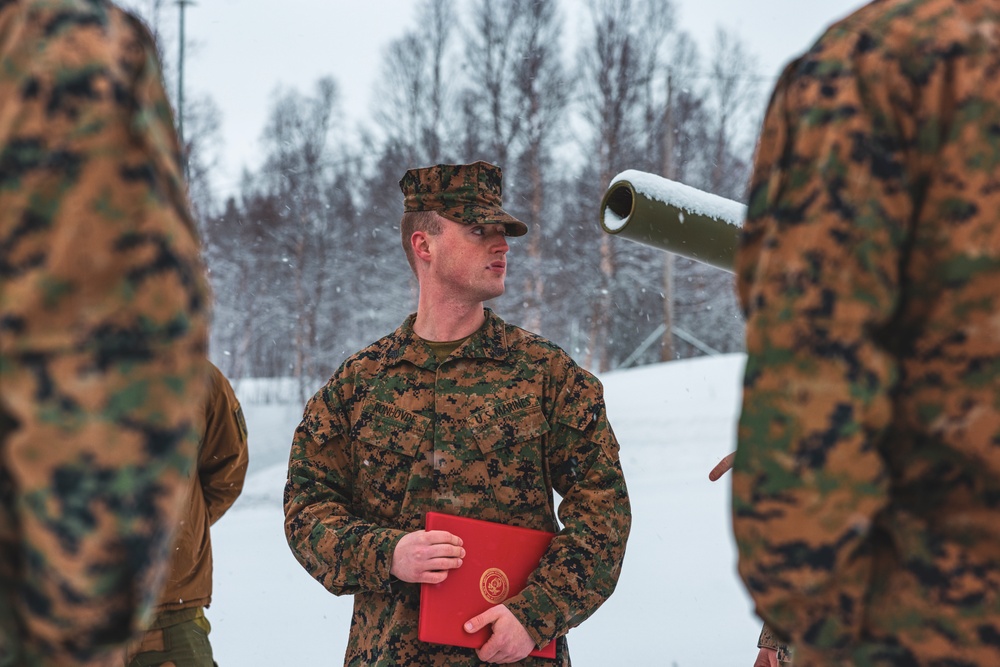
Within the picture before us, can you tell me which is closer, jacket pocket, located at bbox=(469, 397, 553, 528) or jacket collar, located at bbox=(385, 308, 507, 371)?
jacket pocket, located at bbox=(469, 397, 553, 528)

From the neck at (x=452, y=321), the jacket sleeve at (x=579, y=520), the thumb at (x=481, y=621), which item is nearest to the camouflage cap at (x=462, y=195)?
the neck at (x=452, y=321)

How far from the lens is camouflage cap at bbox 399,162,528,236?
2.81 meters

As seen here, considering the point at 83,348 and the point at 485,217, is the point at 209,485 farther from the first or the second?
the point at 83,348

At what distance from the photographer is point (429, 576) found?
2.29 metres

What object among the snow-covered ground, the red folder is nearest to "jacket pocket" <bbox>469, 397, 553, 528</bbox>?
the red folder

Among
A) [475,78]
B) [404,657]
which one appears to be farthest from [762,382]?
[475,78]

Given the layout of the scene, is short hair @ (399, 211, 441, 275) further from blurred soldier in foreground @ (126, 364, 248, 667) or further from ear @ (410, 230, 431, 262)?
blurred soldier in foreground @ (126, 364, 248, 667)

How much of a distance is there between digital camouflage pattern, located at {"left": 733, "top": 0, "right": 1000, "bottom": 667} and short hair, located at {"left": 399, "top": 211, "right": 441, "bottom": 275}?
5.70 ft

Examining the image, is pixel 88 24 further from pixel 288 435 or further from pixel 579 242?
pixel 579 242

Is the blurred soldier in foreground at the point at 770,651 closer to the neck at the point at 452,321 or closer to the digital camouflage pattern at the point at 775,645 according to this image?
the digital camouflage pattern at the point at 775,645

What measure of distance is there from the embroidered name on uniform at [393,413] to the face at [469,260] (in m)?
0.37

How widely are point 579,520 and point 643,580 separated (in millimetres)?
3233

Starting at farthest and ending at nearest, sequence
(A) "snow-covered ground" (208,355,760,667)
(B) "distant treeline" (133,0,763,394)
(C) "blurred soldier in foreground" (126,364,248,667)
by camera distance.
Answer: (B) "distant treeline" (133,0,763,394) < (A) "snow-covered ground" (208,355,760,667) < (C) "blurred soldier in foreground" (126,364,248,667)

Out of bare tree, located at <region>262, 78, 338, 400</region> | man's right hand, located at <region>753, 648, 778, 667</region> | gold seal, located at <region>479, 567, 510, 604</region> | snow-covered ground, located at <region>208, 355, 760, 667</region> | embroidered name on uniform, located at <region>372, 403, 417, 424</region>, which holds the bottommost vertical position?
snow-covered ground, located at <region>208, 355, 760, 667</region>
